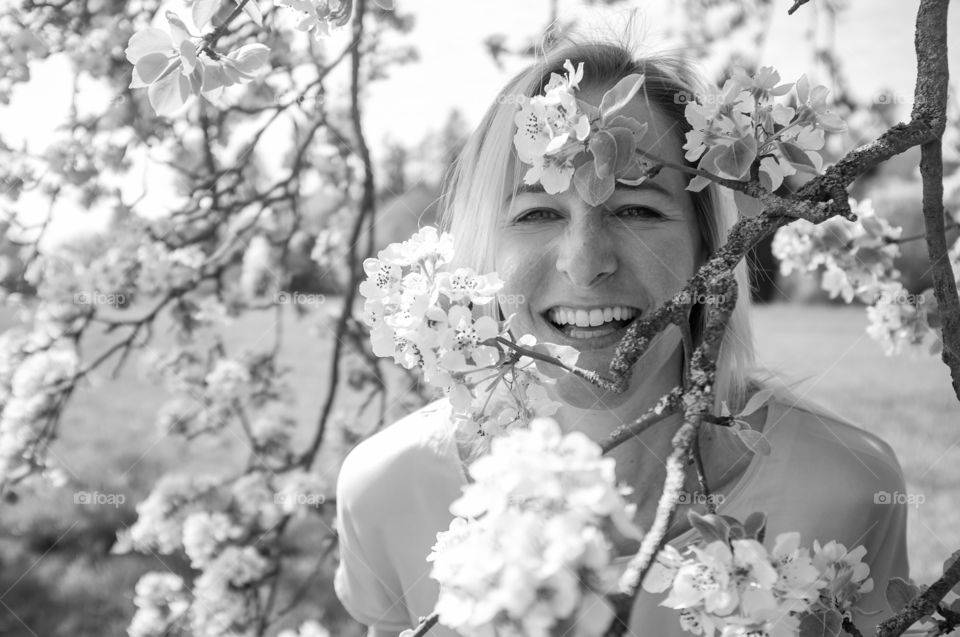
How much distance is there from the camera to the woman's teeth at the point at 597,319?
1.35 meters

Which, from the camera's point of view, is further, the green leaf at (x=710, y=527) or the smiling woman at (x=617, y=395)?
the smiling woman at (x=617, y=395)

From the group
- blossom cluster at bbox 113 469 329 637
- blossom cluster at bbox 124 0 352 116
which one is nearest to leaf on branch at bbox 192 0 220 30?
blossom cluster at bbox 124 0 352 116

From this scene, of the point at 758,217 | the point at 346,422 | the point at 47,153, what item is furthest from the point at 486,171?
the point at 346,422

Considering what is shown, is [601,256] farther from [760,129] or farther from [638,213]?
[760,129]

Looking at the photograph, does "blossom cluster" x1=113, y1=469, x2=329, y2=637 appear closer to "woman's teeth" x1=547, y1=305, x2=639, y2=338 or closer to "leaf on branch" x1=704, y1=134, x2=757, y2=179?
"woman's teeth" x1=547, y1=305, x2=639, y2=338

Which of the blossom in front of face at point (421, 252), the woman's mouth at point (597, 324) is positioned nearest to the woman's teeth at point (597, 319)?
the woman's mouth at point (597, 324)

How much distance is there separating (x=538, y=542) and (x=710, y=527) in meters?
0.22

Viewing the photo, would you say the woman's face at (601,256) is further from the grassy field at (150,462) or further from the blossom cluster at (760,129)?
the grassy field at (150,462)

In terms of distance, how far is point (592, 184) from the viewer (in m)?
0.88

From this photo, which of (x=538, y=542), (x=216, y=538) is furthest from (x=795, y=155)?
(x=216, y=538)

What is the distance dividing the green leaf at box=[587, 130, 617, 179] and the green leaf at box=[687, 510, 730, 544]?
0.34 meters

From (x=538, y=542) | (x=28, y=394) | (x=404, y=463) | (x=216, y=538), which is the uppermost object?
(x=538, y=542)

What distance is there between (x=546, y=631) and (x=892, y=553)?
1191mm

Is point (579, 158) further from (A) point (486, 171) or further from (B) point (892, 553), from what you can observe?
(B) point (892, 553)
